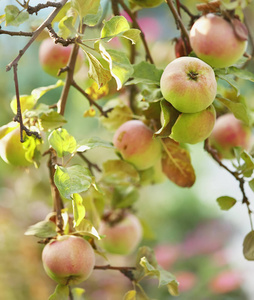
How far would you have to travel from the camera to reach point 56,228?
0.63 m

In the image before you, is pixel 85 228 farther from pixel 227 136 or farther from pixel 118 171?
pixel 227 136

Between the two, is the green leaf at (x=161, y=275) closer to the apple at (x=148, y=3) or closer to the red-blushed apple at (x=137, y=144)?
the red-blushed apple at (x=137, y=144)

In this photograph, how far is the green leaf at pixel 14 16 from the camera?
52 centimetres

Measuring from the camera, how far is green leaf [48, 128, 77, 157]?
551 mm

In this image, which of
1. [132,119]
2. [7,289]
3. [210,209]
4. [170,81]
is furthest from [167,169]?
[210,209]

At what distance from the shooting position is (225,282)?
1829 mm

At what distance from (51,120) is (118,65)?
0.14 meters

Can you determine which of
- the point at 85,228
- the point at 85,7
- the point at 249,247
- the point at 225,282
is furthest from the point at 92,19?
the point at 225,282

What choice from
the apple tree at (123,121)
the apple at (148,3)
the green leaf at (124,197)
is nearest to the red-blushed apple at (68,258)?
the apple tree at (123,121)

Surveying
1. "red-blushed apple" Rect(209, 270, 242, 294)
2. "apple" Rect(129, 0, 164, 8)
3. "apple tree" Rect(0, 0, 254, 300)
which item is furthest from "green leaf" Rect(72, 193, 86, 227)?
"red-blushed apple" Rect(209, 270, 242, 294)

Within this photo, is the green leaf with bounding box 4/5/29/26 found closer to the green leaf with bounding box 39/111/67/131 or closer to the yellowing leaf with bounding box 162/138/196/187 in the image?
the green leaf with bounding box 39/111/67/131

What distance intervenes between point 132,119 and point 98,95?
0.26 ft

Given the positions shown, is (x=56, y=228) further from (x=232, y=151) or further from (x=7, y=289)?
(x=7, y=289)

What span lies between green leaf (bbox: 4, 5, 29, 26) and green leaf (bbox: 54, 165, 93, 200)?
16cm
